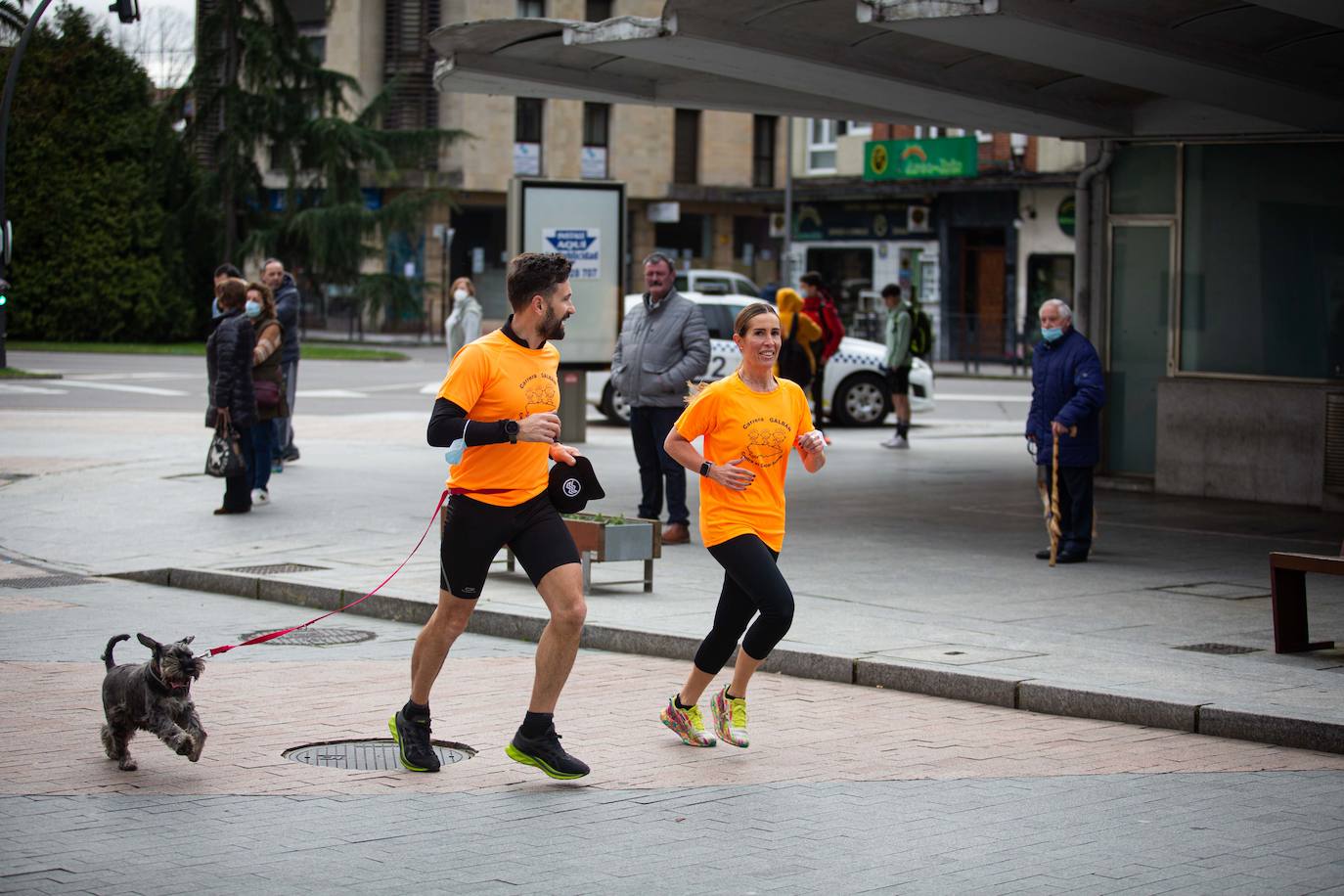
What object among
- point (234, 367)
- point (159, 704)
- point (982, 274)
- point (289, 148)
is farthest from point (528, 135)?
point (159, 704)

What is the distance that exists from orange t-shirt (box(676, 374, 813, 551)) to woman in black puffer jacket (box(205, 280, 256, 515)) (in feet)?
25.0

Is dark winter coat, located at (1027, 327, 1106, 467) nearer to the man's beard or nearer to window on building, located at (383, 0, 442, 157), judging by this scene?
the man's beard

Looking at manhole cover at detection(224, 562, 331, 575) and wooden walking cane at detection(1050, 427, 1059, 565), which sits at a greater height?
wooden walking cane at detection(1050, 427, 1059, 565)

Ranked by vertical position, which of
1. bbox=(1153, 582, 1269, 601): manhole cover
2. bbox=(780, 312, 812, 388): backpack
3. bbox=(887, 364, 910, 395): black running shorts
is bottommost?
bbox=(1153, 582, 1269, 601): manhole cover

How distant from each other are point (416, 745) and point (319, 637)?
11.2 feet

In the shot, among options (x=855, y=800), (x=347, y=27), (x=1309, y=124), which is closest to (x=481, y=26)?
(x=1309, y=124)

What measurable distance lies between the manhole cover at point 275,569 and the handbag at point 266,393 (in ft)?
10.3

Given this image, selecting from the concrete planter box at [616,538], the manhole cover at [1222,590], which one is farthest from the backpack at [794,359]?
the concrete planter box at [616,538]

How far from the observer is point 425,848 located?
5.66 m

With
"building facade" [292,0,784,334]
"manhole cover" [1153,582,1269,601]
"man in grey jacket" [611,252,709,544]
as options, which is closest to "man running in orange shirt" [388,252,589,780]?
"manhole cover" [1153,582,1269,601]

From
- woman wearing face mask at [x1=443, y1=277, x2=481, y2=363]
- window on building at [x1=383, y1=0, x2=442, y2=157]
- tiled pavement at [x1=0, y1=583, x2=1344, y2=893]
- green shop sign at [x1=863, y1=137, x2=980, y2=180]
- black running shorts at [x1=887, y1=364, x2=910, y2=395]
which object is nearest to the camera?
tiled pavement at [x1=0, y1=583, x2=1344, y2=893]

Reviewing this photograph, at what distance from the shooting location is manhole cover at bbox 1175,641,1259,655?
8.98 m

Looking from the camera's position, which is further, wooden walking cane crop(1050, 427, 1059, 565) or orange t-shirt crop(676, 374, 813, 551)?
wooden walking cane crop(1050, 427, 1059, 565)

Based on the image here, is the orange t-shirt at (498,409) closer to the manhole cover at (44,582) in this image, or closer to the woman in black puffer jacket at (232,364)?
the manhole cover at (44,582)
